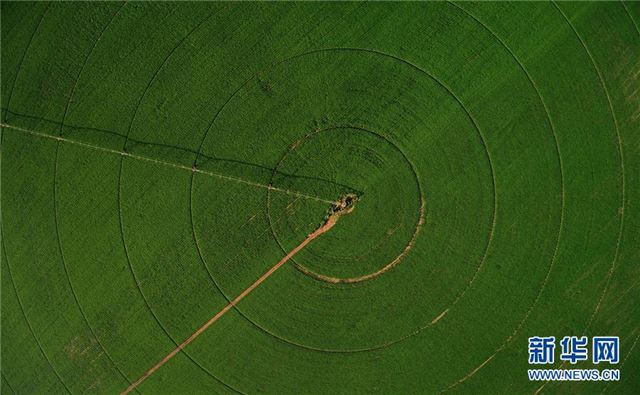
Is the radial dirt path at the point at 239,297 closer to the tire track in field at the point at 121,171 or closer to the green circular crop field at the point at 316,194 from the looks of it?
the green circular crop field at the point at 316,194

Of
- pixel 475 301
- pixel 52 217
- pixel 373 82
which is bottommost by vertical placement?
pixel 475 301

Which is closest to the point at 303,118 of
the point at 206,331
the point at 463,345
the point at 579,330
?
the point at 206,331

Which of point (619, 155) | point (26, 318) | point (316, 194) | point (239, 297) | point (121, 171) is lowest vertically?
point (26, 318)

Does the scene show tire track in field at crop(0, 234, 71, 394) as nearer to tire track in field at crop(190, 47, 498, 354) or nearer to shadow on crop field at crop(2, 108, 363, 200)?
shadow on crop field at crop(2, 108, 363, 200)

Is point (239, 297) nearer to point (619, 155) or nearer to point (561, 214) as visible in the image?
point (561, 214)

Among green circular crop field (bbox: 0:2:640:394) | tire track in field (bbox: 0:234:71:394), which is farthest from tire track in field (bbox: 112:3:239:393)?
tire track in field (bbox: 0:234:71:394)

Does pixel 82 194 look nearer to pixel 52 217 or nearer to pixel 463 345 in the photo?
pixel 52 217

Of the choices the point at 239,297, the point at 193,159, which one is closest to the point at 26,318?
the point at 239,297
